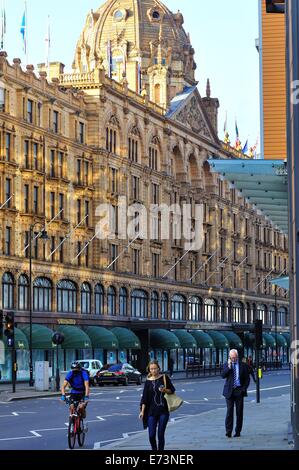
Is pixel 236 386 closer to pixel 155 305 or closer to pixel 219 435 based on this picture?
pixel 219 435

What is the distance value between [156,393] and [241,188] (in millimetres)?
13829

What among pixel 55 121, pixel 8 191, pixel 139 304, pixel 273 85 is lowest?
pixel 139 304

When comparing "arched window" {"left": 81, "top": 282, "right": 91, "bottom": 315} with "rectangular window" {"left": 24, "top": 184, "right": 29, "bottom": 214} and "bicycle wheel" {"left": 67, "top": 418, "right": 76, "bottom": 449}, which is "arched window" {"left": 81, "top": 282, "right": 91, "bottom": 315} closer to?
"rectangular window" {"left": 24, "top": 184, "right": 29, "bottom": 214}

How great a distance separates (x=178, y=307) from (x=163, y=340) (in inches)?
500

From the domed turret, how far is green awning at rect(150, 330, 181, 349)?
3765 centimetres

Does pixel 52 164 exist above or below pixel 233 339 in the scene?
above

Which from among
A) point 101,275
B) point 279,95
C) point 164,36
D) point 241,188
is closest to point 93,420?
point 241,188

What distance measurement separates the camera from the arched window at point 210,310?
118750 mm

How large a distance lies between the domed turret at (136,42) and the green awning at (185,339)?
113 feet

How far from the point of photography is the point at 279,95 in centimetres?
3872

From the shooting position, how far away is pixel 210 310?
12000cm

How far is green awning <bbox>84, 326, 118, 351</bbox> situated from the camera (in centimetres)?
8812

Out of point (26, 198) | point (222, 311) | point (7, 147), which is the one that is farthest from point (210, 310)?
point (7, 147)

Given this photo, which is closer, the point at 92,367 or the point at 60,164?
the point at 92,367
